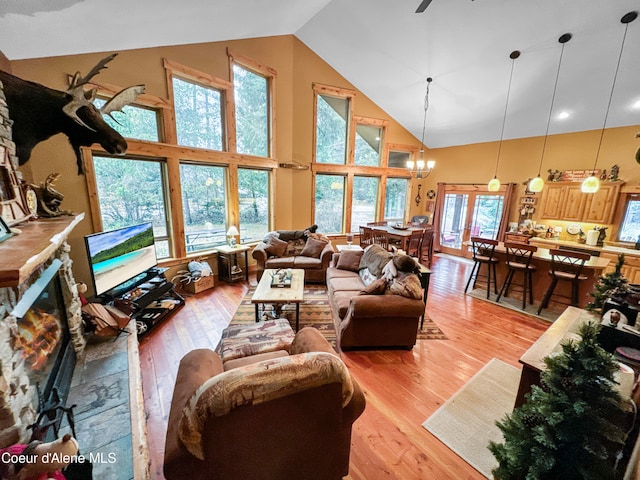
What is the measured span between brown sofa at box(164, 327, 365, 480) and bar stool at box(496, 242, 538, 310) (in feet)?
13.2

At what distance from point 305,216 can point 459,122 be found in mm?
4512

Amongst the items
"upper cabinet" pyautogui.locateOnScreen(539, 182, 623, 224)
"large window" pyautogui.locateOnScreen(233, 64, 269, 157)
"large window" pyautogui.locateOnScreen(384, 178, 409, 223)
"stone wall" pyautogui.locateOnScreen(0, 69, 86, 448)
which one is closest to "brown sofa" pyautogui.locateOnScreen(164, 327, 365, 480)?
"stone wall" pyautogui.locateOnScreen(0, 69, 86, 448)

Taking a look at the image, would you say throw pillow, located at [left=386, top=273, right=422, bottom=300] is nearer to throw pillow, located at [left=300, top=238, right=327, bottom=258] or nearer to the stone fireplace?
throw pillow, located at [left=300, top=238, right=327, bottom=258]

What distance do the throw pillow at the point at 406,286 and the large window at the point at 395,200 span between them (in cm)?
507

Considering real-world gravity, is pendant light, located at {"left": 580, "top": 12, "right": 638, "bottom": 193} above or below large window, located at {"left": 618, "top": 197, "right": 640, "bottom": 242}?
above

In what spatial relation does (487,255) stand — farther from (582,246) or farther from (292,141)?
(292,141)

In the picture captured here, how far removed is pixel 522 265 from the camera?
4.06 meters

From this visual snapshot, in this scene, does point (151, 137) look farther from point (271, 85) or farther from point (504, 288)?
point (504, 288)

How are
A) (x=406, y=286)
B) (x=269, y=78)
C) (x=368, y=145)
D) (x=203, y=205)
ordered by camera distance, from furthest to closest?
(x=368, y=145)
(x=269, y=78)
(x=203, y=205)
(x=406, y=286)

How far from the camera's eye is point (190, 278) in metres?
4.27

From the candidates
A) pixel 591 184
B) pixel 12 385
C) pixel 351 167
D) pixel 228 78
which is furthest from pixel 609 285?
pixel 228 78

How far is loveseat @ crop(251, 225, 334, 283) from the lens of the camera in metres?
4.64

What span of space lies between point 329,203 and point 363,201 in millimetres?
1120

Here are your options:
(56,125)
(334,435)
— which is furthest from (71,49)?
(334,435)
